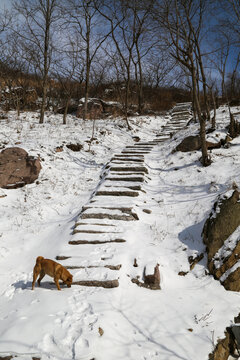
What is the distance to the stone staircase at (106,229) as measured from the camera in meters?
3.74

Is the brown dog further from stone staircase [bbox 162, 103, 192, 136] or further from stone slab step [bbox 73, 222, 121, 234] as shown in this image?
stone staircase [bbox 162, 103, 192, 136]

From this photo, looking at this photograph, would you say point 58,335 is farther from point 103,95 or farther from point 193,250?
point 103,95

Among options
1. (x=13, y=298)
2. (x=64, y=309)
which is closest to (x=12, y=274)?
(x=13, y=298)

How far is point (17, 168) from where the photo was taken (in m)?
7.43

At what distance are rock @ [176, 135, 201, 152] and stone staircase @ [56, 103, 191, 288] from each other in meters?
2.09

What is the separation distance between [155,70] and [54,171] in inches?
862

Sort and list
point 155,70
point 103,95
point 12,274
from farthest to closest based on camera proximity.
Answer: point 155,70
point 103,95
point 12,274

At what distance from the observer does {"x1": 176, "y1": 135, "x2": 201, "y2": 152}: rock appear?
9.01m

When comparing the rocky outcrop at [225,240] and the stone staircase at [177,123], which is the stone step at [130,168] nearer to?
the rocky outcrop at [225,240]

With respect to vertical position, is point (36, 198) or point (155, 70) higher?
point (155, 70)

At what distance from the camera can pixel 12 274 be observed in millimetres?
3959

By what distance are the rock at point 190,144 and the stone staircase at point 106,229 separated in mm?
2091

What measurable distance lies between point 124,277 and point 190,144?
6909 millimetres

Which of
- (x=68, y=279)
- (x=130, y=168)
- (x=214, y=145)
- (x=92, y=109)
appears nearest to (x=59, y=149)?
(x=130, y=168)
